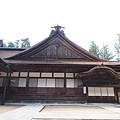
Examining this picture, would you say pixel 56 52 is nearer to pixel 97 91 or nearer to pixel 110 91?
pixel 97 91

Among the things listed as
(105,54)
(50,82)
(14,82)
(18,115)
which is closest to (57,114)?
(18,115)

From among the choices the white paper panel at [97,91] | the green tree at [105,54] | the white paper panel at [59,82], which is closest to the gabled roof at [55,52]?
the white paper panel at [59,82]

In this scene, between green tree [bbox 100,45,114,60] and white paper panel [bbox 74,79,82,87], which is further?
green tree [bbox 100,45,114,60]

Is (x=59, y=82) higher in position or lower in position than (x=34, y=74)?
lower

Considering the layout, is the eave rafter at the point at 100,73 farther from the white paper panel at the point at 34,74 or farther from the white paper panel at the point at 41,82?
the white paper panel at the point at 34,74

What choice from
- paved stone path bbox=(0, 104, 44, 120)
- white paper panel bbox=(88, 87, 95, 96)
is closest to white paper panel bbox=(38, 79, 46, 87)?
white paper panel bbox=(88, 87, 95, 96)

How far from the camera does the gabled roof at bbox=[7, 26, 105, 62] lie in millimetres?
14977

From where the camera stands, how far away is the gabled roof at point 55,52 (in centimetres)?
1498

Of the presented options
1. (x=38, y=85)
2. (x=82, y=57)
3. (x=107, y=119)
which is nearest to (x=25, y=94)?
(x=38, y=85)

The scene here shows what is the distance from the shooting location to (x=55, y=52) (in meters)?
15.3

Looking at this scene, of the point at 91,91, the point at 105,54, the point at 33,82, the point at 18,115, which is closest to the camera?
the point at 18,115

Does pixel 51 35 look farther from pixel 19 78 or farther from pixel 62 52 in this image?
pixel 19 78

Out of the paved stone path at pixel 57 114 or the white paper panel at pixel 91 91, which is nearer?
the paved stone path at pixel 57 114

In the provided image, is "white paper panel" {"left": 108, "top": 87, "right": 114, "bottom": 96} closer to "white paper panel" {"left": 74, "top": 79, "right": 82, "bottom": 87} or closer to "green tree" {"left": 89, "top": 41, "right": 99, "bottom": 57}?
"white paper panel" {"left": 74, "top": 79, "right": 82, "bottom": 87}
